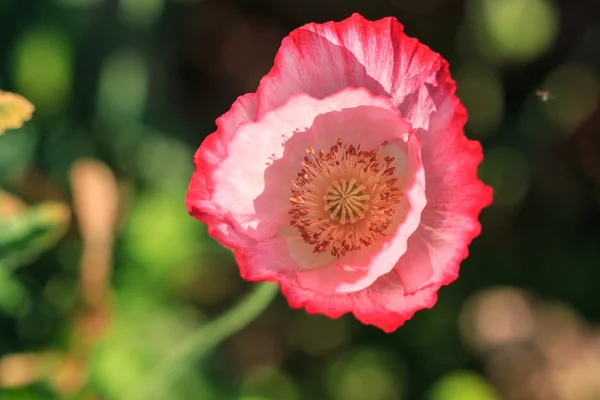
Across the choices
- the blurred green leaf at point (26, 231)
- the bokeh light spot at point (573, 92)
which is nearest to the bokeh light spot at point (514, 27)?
the bokeh light spot at point (573, 92)

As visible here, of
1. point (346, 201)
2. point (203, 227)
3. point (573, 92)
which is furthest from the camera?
point (573, 92)

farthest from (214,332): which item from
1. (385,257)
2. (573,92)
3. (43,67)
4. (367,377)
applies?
(573,92)

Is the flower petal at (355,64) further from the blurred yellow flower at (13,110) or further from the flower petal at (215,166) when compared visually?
the blurred yellow flower at (13,110)

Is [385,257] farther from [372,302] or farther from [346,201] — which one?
[346,201]

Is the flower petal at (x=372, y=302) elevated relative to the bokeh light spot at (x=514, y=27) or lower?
lower

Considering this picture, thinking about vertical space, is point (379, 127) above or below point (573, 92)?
above
